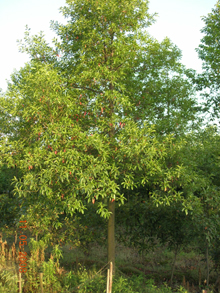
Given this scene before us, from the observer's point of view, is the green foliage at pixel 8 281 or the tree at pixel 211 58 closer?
the green foliage at pixel 8 281

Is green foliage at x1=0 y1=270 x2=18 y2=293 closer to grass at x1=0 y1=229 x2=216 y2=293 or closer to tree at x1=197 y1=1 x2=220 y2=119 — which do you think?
grass at x1=0 y1=229 x2=216 y2=293

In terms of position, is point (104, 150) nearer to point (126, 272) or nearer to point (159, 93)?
point (159, 93)

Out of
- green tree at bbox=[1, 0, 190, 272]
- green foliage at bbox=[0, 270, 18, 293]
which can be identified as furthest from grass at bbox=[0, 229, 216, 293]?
green tree at bbox=[1, 0, 190, 272]

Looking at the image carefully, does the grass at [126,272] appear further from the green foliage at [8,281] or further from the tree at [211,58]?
the tree at [211,58]

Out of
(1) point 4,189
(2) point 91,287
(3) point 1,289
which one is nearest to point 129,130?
(2) point 91,287

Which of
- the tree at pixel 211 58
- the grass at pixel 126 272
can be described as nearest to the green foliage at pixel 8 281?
the grass at pixel 126 272

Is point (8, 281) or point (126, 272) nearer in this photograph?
point (8, 281)

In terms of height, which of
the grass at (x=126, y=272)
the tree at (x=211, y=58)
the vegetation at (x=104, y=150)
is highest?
the tree at (x=211, y=58)

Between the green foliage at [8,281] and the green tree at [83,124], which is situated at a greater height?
the green tree at [83,124]

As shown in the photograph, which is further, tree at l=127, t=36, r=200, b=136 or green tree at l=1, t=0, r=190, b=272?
tree at l=127, t=36, r=200, b=136

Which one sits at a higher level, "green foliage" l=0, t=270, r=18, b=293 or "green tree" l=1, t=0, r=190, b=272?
"green tree" l=1, t=0, r=190, b=272

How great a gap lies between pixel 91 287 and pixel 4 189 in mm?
12845

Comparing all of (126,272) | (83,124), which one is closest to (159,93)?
(83,124)

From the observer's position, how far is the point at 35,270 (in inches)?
371
